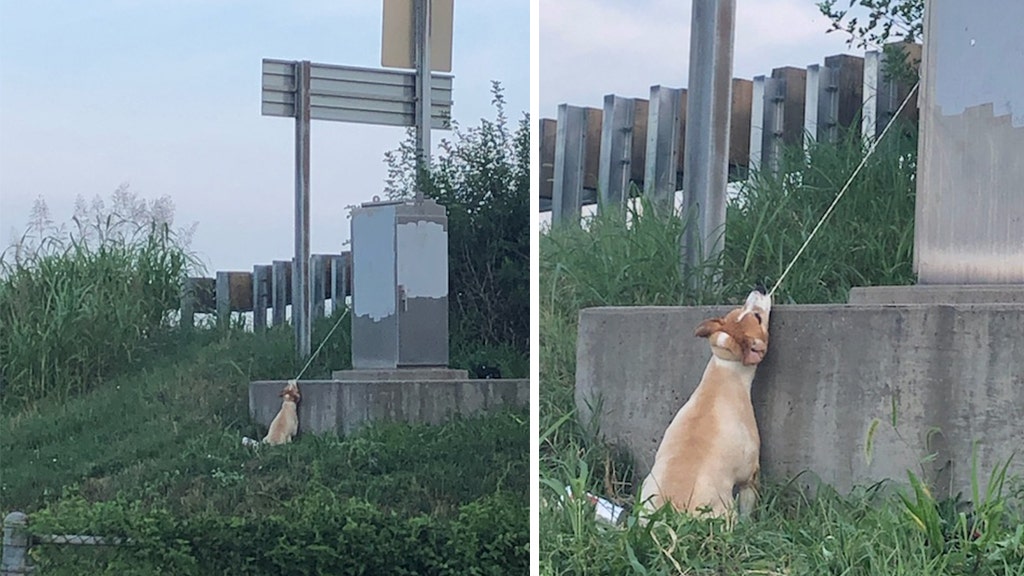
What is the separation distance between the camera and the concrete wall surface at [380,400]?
4.56 m

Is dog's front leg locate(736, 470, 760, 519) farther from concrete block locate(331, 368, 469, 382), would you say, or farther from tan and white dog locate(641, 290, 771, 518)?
concrete block locate(331, 368, 469, 382)

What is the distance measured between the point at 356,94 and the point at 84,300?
1173mm

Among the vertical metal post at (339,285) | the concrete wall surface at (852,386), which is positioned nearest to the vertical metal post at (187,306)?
the vertical metal post at (339,285)

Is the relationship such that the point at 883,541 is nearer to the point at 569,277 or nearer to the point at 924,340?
the point at 924,340

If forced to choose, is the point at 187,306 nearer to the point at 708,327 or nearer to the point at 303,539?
the point at 303,539

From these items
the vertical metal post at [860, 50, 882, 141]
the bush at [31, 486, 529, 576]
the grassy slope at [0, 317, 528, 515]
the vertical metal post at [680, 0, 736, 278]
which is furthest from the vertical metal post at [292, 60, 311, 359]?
the vertical metal post at [860, 50, 882, 141]

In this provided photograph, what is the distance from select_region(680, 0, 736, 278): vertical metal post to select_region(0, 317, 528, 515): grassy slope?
1027mm

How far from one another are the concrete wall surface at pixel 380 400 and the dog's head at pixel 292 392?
0.7 inches

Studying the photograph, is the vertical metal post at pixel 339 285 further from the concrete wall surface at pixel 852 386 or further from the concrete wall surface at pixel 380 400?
the concrete wall surface at pixel 852 386

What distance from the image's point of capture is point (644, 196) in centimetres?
432

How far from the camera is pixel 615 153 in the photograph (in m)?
4.42

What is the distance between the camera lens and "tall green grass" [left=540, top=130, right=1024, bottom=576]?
3.36 metres

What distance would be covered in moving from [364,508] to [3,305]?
140 centimetres

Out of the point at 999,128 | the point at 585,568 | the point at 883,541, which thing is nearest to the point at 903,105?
the point at 999,128
